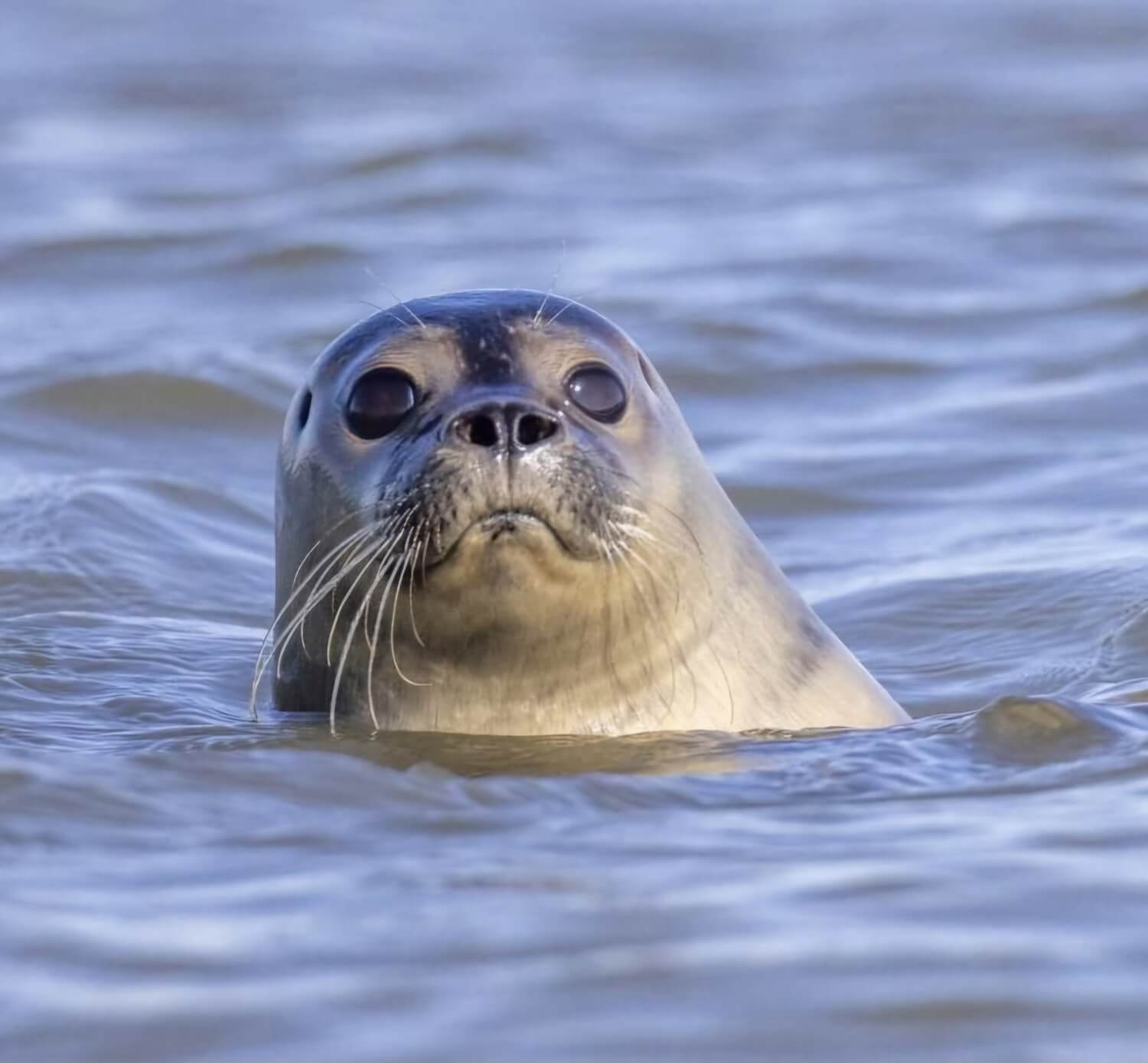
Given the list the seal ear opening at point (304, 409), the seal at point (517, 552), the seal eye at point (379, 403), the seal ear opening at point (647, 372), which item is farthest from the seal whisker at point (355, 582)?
the seal ear opening at point (647, 372)

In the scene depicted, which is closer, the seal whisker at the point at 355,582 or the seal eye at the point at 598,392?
the seal whisker at the point at 355,582

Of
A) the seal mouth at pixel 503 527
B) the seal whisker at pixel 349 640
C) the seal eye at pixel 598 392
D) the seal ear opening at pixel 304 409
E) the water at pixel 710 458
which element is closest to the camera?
the water at pixel 710 458

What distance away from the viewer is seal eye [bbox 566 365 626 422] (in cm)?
446

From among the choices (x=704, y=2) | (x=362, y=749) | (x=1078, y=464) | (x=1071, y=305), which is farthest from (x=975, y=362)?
(x=704, y=2)

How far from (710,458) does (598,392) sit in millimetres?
3587

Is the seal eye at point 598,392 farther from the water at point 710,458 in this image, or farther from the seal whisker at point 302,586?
the water at point 710,458

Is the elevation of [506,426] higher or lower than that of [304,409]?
lower

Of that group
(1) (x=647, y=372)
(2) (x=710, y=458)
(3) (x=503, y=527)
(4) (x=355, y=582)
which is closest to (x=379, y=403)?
(4) (x=355, y=582)

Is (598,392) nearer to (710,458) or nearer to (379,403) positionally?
(379,403)

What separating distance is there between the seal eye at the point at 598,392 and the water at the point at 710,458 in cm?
58

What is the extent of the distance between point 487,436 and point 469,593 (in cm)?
26

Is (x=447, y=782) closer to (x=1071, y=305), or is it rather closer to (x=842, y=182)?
(x=1071, y=305)

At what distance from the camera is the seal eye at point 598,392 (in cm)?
446

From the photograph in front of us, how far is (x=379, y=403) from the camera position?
4.45 metres
